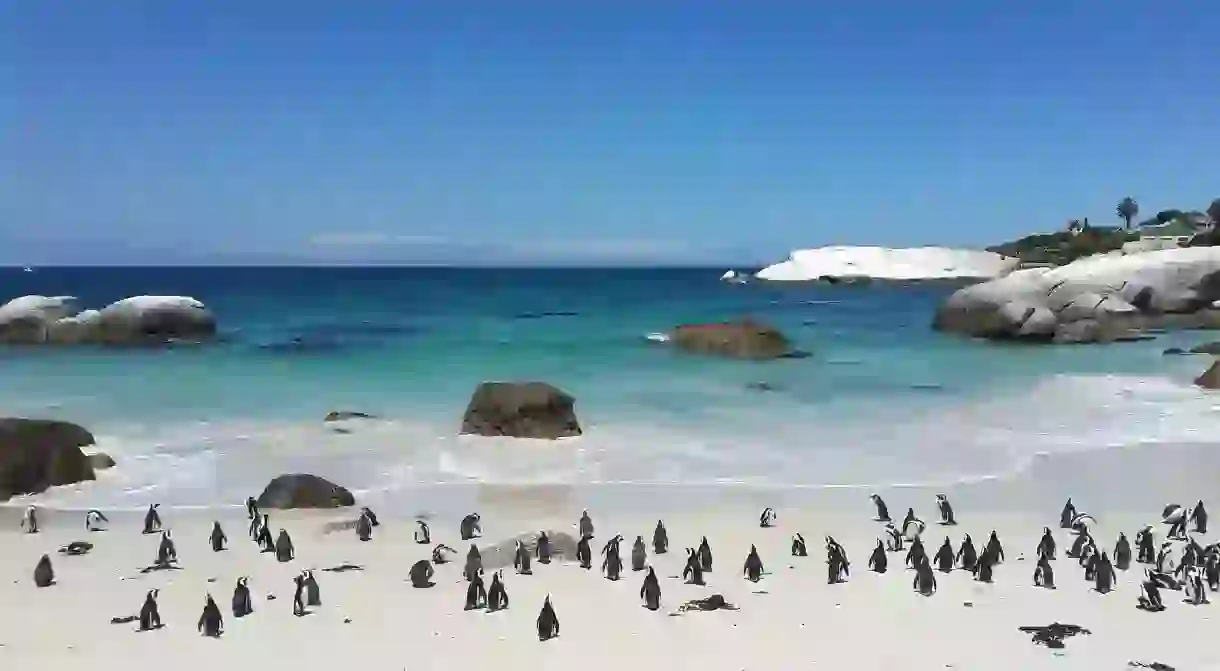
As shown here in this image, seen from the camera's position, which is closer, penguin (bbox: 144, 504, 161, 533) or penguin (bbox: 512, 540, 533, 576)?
penguin (bbox: 512, 540, 533, 576)

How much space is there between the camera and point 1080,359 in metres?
36.3

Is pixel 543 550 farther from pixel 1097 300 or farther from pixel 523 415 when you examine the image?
pixel 1097 300

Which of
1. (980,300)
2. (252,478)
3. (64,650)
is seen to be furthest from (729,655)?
(980,300)

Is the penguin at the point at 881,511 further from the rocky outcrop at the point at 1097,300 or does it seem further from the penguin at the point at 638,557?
the rocky outcrop at the point at 1097,300

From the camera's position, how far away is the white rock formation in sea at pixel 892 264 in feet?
418

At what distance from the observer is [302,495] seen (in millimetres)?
15281

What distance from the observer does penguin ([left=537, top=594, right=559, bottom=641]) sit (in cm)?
958

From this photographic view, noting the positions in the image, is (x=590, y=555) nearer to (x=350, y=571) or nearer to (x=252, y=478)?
(x=350, y=571)

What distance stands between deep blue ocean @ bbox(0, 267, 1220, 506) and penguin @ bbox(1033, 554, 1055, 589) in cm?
580

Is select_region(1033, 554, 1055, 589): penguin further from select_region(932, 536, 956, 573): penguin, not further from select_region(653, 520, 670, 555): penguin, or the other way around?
select_region(653, 520, 670, 555): penguin

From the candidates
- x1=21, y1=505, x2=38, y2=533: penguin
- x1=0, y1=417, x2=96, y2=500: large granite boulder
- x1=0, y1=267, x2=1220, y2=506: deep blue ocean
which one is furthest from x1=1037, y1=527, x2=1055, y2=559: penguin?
x1=0, y1=417, x2=96, y2=500: large granite boulder

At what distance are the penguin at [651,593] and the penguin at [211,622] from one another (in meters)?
4.02

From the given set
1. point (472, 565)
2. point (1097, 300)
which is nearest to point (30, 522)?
point (472, 565)

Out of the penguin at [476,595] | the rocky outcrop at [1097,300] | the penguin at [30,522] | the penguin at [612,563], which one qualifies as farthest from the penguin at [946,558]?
the rocky outcrop at [1097,300]
